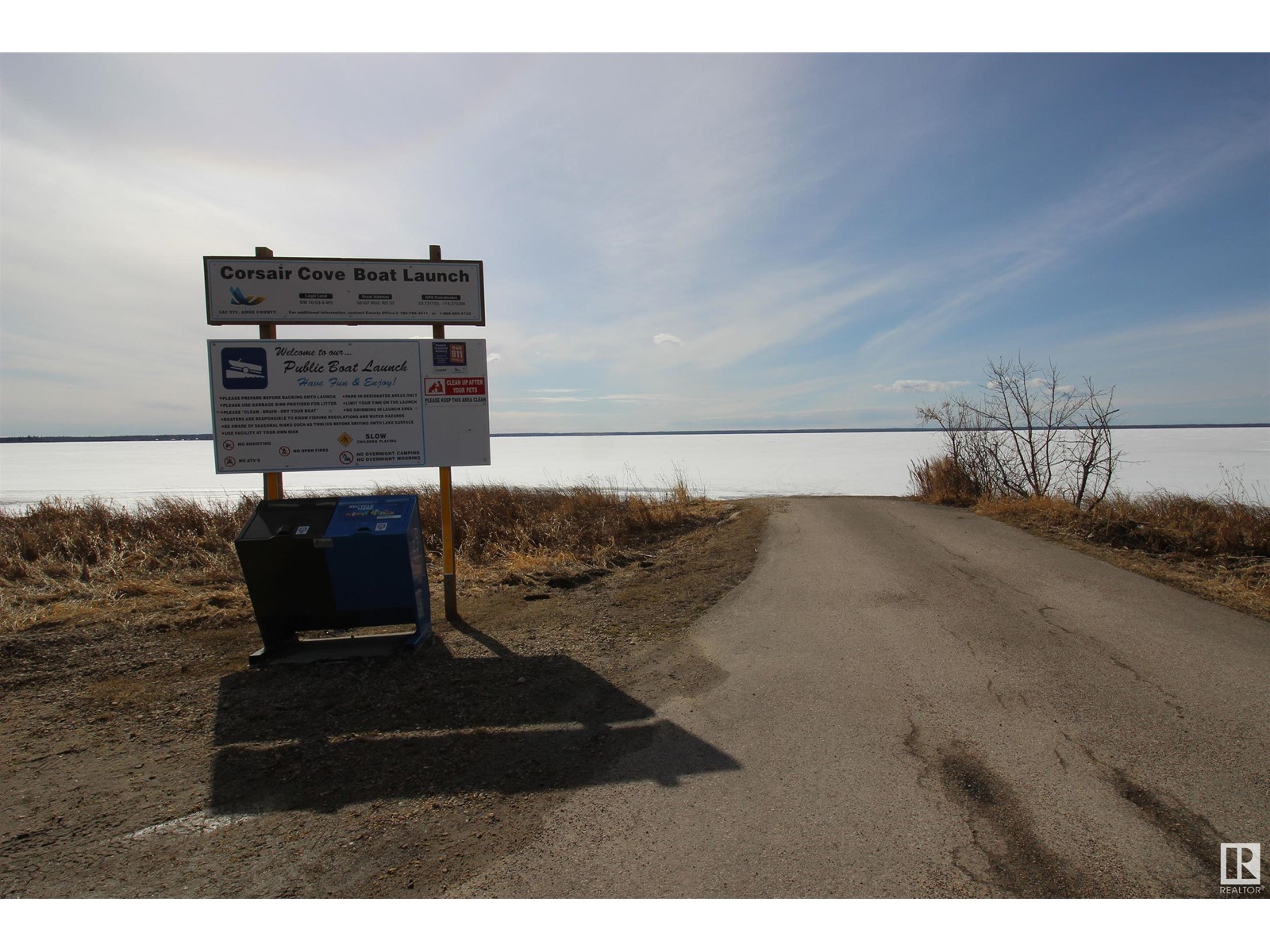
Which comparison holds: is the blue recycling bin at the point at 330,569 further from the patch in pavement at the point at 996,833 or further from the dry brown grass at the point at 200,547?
the patch in pavement at the point at 996,833

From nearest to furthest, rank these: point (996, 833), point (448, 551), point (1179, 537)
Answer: point (996, 833) < point (448, 551) < point (1179, 537)

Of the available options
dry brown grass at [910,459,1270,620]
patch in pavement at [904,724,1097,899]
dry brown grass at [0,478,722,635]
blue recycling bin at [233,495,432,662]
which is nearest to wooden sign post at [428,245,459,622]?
blue recycling bin at [233,495,432,662]

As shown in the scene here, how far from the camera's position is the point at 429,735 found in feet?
11.7

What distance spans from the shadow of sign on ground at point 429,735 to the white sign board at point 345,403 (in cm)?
175

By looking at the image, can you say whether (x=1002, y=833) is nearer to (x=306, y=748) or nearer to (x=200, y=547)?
(x=306, y=748)

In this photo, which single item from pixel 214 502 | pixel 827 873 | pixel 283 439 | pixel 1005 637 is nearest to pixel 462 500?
pixel 214 502

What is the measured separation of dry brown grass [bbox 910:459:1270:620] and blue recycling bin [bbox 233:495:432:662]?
274 inches

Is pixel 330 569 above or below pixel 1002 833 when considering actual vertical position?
above

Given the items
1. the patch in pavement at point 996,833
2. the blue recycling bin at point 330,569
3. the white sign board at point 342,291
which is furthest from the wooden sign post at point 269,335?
the patch in pavement at point 996,833

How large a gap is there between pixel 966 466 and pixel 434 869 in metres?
13.8

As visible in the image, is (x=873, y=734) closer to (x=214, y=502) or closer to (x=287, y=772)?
(x=287, y=772)

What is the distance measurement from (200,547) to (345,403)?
5.63 meters

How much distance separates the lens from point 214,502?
12023 mm

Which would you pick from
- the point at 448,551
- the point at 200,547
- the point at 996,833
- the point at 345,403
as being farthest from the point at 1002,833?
the point at 200,547
